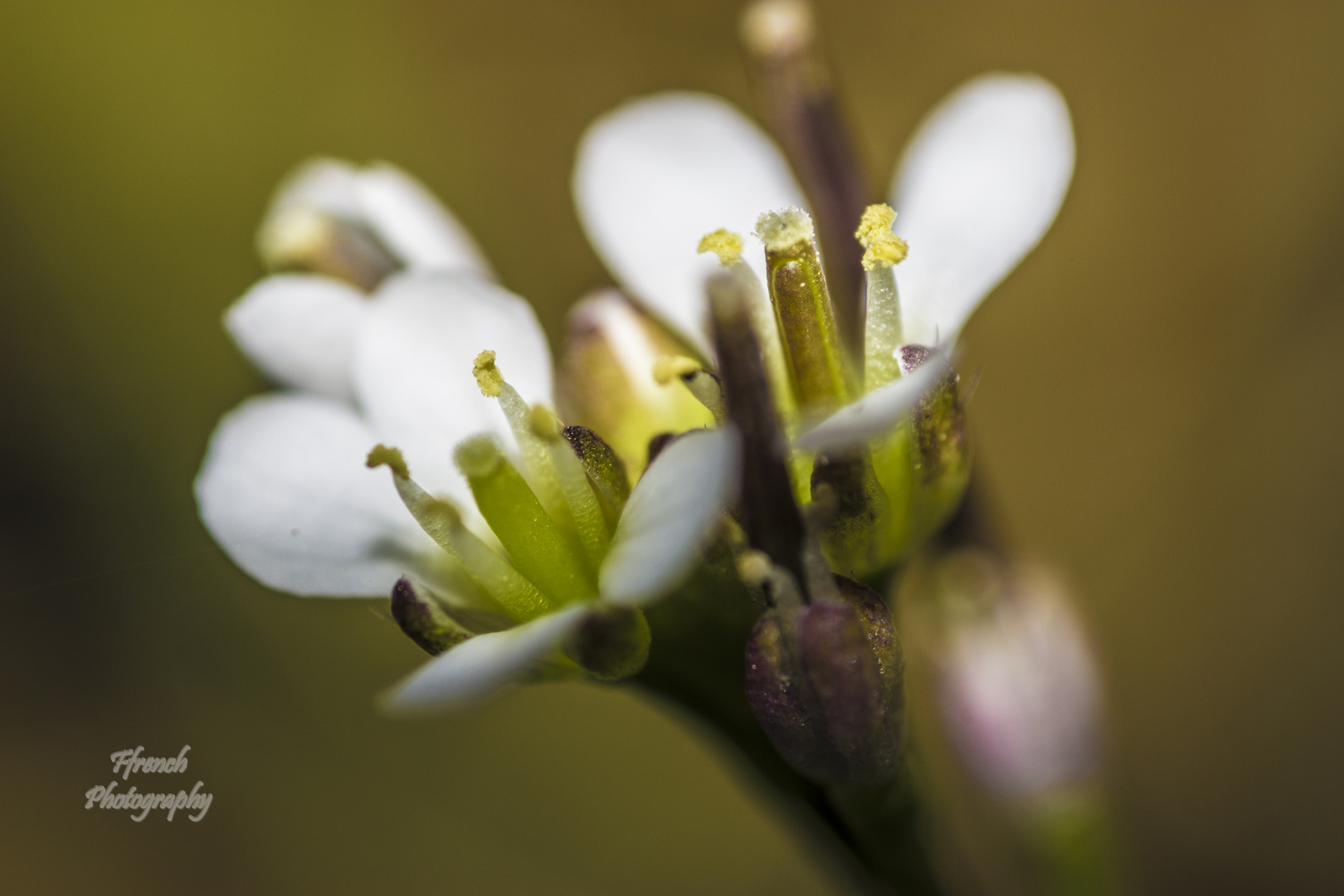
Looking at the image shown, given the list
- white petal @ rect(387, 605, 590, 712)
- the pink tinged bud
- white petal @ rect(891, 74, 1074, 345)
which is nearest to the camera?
white petal @ rect(387, 605, 590, 712)

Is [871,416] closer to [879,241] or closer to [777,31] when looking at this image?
[879,241]

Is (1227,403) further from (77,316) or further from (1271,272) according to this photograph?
(77,316)

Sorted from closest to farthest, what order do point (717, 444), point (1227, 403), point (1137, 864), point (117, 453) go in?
point (717, 444) < point (117, 453) < point (1137, 864) < point (1227, 403)

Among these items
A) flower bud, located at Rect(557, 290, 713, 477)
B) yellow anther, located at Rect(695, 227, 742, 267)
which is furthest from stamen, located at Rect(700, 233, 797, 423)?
flower bud, located at Rect(557, 290, 713, 477)

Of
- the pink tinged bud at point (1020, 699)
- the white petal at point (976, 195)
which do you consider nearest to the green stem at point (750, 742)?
the white petal at point (976, 195)

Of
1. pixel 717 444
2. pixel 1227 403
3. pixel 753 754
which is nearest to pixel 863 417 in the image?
pixel 717 444

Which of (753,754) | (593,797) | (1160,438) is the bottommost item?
(593,797)

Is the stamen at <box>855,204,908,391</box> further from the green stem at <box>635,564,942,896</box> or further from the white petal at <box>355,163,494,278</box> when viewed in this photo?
the white petal at <box>355,163,494,278</box>
